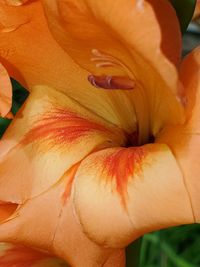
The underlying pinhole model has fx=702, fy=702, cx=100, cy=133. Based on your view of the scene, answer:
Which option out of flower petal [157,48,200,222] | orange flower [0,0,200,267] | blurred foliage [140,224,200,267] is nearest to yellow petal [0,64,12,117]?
orange flower [0,0,200,267]

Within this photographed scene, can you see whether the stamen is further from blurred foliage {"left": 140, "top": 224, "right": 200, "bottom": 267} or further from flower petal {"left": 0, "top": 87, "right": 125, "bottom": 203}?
blurred foliage {"left": 140, "top": 224, "right": 200, "bottom": 267}

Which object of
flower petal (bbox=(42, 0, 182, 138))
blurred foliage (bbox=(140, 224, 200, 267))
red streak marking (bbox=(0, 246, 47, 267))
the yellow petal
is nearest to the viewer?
flower petal (bbox=(42, 0, 182, 138))

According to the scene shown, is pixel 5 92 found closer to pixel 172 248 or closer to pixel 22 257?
pixel 22 257

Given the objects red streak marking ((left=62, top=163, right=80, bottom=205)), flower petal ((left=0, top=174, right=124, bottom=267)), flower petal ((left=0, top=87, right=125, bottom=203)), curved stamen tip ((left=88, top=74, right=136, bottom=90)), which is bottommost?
flower petal ((left=0, top=174, right=124, bottom=267))

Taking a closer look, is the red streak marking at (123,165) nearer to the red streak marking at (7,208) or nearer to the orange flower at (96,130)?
the orange flower at (96,130)

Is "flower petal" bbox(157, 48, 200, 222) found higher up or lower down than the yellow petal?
lower down

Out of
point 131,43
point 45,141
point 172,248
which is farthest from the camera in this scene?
point 172,248

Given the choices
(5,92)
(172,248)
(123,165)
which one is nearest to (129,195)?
(123,165)
